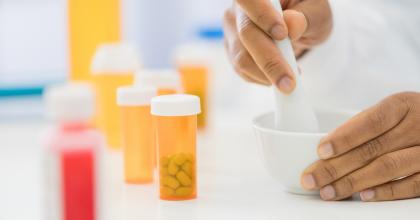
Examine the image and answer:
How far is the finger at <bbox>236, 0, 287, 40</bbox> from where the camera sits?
40.6 inches

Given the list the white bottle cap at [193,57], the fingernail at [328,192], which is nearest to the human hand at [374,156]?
the fingernail at [328,192]

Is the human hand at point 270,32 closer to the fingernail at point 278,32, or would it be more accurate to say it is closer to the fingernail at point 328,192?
the fingernail at point 278,32

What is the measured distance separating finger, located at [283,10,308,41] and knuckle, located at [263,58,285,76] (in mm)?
79

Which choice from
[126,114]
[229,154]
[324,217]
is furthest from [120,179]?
[324,217]

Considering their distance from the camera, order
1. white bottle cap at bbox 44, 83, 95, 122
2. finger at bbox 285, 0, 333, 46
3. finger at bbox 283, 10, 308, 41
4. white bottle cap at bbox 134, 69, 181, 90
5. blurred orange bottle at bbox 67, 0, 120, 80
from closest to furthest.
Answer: white bottle cap at bbox 44, 83, 95, 122 → finger at bbox 283, 10, 308, 41 → finger at bbox 285, 0, 333, 46 → white bottle cap at bbox 134, 69, 181, 90 → blurred orange bottle at bbox 67, 0, 120, 80

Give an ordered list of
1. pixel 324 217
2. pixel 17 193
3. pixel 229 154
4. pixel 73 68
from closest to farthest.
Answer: pixel 324 217, pixel 17 193, pixel 229 154, pixel 73 68

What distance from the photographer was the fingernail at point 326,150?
979 mm

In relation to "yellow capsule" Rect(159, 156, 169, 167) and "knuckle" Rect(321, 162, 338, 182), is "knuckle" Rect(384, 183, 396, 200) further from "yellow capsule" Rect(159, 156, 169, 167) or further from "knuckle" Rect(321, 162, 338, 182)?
"yellow capsule" Rect(159, 156, 169, 167)

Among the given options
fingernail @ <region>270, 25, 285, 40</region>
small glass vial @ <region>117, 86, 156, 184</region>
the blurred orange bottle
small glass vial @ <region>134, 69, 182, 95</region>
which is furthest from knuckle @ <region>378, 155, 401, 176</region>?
the blurred orange bottle

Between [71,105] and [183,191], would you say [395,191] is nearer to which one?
[183,191]

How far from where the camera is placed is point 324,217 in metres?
0.96

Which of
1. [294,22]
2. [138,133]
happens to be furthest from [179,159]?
[294,22]

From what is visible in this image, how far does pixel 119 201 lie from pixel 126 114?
0.17 metres

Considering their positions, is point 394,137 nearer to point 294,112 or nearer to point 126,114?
point 294,112
